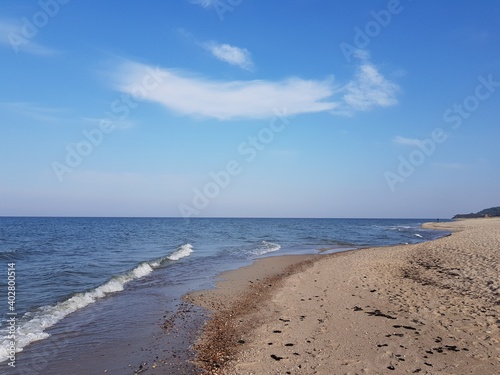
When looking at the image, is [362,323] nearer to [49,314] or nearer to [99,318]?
[99,318]

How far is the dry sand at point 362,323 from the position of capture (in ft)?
22.8

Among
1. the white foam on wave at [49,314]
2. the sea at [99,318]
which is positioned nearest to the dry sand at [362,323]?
the sea at [99,318]

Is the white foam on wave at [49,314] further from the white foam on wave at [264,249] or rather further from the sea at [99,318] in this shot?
the white foam on wave at [264,249]

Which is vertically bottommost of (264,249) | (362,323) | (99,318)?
(99,318)

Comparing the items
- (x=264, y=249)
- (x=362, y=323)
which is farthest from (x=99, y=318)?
(x=264, y=249)

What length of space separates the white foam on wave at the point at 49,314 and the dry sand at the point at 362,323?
4.20 meters

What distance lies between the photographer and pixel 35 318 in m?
10.7

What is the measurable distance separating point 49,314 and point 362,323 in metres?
10.1

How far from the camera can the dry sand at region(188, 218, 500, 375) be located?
22.8 feet

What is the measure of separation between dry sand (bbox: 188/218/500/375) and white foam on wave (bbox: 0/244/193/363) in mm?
4196

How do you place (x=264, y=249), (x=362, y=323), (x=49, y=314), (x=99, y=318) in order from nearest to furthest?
1. (x=362, y=323)
2. (x=99, y=318)
3. (x=49, y=314)
4. (x=264, y=249)

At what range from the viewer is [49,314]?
1123cm

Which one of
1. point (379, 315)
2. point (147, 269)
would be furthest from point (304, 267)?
point (379, 315)

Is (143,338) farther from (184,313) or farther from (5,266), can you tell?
(5,266)
